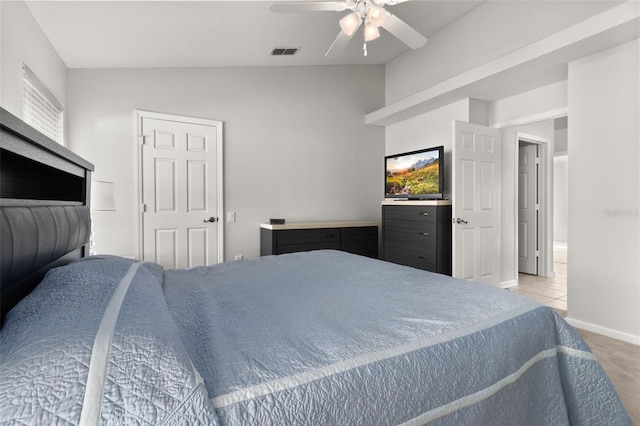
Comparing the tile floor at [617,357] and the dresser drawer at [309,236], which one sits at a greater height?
the dresser drawer at [309,236]

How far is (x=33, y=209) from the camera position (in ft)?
3.32

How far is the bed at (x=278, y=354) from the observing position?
0.58 m

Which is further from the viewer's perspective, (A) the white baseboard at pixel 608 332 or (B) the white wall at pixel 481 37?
(B) the white wall at pixel 481 37

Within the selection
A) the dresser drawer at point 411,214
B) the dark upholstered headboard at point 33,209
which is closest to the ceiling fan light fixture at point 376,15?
the dark upholstered headboard at point 33,209

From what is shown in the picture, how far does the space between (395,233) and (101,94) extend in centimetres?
378

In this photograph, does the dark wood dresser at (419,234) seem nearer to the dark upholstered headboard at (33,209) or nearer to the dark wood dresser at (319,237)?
the dark wood dresser at (319,237)

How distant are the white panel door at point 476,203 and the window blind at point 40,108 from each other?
3.91m

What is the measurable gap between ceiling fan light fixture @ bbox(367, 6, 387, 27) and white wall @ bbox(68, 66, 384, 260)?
92.5 inches

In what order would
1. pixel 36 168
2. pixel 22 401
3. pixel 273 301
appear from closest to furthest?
pixel 22 401 < pixel 273 301 < pixel 36 168

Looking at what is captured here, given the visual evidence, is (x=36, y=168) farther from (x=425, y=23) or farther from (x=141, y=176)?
(x=425, y=23)

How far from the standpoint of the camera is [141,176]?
372cm

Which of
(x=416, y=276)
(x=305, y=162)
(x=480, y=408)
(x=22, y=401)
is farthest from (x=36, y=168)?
(x=305, y=162)

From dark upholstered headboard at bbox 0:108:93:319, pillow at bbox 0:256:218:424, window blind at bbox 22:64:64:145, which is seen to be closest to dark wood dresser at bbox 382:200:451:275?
dark upholstered headboard at bbox 0:108:93:319

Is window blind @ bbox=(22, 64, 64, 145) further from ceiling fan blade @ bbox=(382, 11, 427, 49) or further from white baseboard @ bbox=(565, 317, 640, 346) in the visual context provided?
white baseboard @ bbox=(565, 317, 640, 346)
